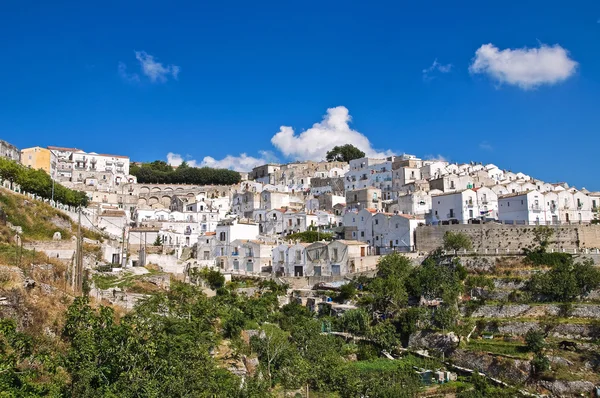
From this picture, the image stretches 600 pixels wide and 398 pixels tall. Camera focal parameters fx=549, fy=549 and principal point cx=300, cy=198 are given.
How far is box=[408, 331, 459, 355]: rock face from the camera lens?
109 ft

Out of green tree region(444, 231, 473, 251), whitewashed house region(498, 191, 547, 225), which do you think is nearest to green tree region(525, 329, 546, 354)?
green tree region(444, 231, 473, 251)

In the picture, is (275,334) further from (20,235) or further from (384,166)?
(384,166)

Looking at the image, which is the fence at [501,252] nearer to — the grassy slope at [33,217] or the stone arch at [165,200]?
the grassy slope at [33,217]

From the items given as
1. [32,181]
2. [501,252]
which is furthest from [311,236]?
[32,181]

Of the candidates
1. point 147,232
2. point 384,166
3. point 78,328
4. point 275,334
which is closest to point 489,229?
point 275,334

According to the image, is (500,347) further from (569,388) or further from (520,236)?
(520,236)

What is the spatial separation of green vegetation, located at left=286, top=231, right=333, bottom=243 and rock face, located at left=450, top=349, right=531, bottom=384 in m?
21.0

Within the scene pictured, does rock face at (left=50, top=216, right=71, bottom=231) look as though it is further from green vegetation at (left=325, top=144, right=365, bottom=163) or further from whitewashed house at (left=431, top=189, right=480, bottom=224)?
green vegetation at (left=325, top=144, right=365, bottom=163)

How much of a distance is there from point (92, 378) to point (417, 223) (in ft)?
119

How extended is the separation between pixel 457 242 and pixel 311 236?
15211 mm

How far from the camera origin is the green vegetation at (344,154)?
9275 cm

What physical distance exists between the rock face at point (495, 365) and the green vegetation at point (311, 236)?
69.0 feet

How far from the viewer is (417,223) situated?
47.2 metres

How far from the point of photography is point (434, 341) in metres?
34.1
